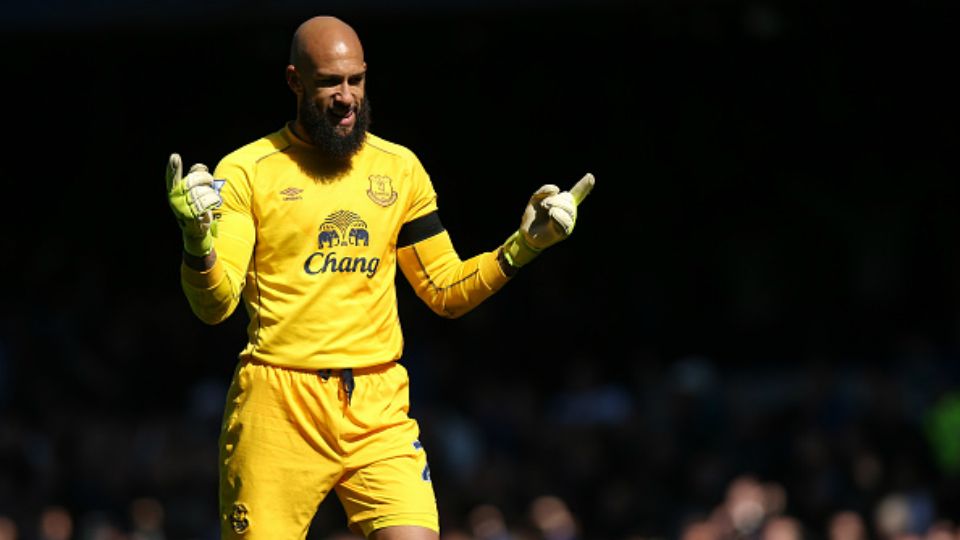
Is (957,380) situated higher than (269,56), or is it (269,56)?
(269,56)

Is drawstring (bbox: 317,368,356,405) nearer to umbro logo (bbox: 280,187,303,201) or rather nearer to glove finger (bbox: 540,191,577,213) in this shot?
umbro logo (bbox: 280,187,303,201)

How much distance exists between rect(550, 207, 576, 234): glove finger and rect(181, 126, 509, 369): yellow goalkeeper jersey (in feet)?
0.99

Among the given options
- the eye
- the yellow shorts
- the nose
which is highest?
the eye

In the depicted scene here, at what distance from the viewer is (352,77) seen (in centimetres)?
630

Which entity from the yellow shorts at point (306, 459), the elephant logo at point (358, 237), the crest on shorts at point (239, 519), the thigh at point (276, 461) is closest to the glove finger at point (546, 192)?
the elephant logo at point (358, 237)

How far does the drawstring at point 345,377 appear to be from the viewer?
626 cm

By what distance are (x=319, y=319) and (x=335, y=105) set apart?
70 centimetres

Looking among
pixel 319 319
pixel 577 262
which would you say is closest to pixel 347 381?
pixel 319 319

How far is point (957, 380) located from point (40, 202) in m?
7.79

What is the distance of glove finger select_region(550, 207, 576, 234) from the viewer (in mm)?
6293

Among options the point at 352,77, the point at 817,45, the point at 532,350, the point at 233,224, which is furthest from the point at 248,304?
the point at 817,45

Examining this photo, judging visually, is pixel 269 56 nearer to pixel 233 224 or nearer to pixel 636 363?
pixel 636 363

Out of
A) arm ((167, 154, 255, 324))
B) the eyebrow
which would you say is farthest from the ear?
arm ((167, 154, 255, 324))

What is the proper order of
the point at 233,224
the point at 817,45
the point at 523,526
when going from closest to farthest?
1. the point at 233,224
2. the point at 523,526
3. the point at 817,45
